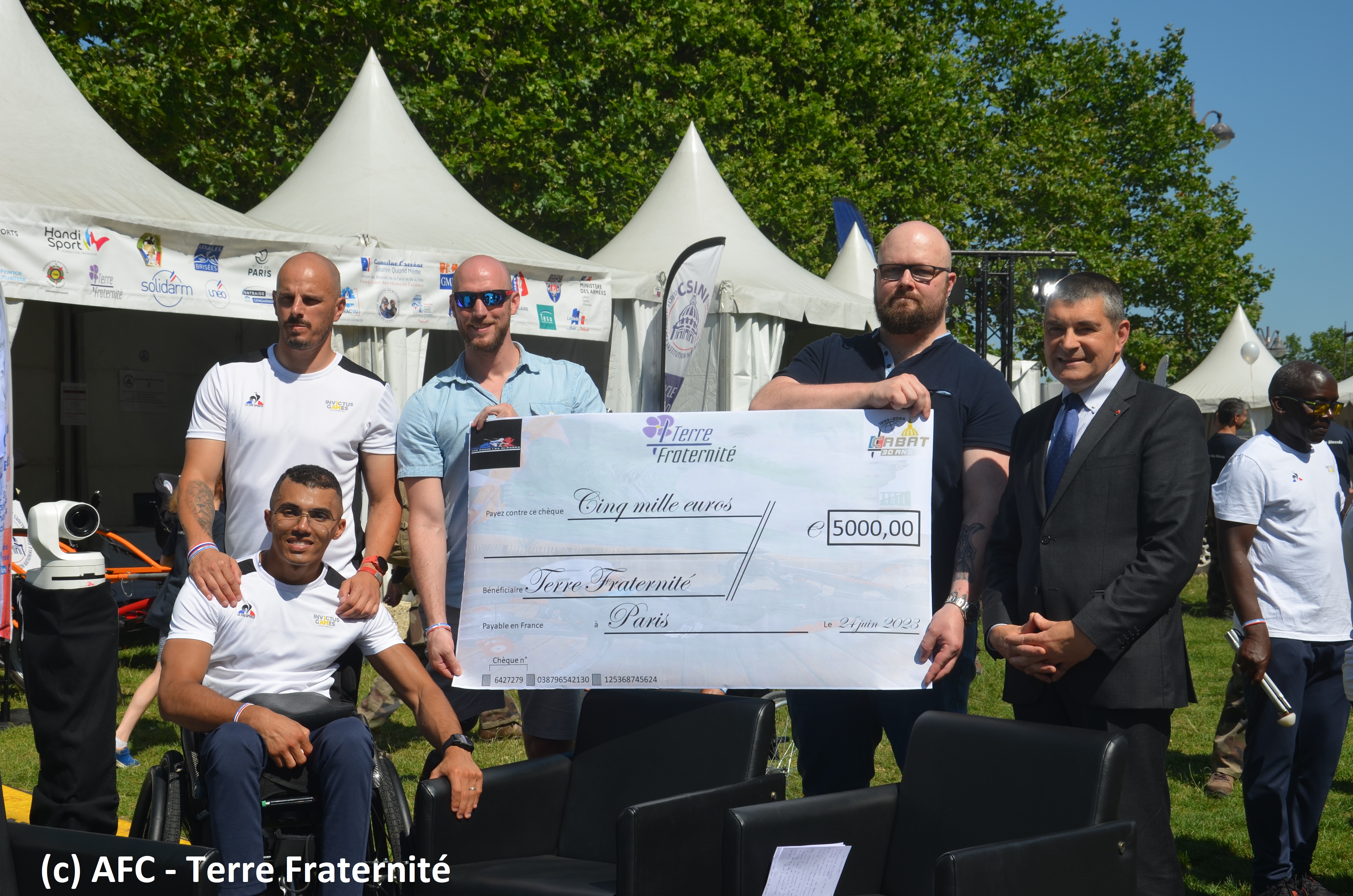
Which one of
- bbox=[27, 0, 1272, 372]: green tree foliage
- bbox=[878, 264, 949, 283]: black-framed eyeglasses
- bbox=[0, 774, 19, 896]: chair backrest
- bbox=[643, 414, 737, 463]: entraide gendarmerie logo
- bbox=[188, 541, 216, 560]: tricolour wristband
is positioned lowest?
bbox=[0, 774, 19, 896]: chair backrest

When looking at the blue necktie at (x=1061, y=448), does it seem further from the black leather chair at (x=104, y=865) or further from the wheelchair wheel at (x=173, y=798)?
the wheelchair wheel at (x=173, y=798)

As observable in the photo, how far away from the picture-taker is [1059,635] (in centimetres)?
267

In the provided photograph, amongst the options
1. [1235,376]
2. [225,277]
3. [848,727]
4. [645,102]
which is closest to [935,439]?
[848,727]

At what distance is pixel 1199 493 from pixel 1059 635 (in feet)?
1.54

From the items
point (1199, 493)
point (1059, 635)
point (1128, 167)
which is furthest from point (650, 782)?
point (1128, 167)

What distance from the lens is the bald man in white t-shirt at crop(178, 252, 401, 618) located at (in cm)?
335

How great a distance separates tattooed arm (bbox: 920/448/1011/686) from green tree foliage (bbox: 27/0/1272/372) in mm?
12762

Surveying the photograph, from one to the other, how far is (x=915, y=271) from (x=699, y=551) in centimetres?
91

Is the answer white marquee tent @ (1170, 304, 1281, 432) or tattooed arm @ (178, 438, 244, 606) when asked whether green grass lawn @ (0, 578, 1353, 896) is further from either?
white marquee tent @ (1170, 304, 1281, 432)

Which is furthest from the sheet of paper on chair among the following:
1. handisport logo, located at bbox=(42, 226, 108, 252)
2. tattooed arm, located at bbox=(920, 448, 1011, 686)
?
handisport logo, located at bbox=(42, 226, 108, 252)

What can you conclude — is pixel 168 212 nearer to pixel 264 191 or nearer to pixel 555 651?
pixel 555 651

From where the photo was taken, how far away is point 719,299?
9.98m

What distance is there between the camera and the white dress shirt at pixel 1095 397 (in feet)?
9.35

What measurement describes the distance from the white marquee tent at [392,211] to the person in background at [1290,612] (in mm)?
5621
